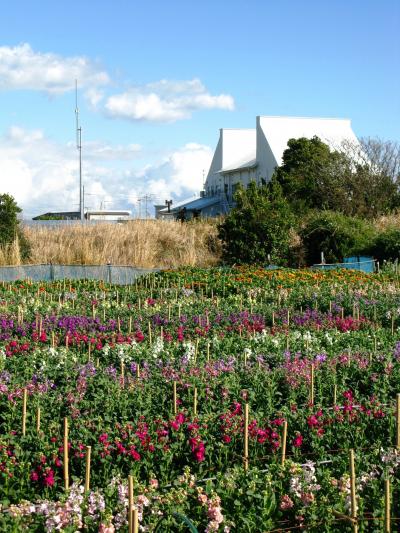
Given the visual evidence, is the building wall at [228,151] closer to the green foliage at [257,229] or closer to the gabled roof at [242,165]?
the gabled roof at [242,165]

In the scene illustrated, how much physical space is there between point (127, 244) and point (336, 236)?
21.9 ft

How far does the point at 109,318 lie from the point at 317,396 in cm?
533

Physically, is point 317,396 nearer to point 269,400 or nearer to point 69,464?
point 269,400

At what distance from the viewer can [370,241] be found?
2288 cm

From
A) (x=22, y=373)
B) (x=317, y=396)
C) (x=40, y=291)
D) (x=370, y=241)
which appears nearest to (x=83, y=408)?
(x=22, y=373)

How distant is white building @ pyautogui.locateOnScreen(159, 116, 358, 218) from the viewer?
40375 millimetres

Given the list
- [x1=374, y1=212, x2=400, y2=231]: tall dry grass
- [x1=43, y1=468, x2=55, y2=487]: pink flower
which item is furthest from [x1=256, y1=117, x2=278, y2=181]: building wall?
[x1=43, y1=468, x2=55, y2=487]: pink flower

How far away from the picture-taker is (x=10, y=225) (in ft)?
70.6

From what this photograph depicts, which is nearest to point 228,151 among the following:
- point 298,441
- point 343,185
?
point 343,185

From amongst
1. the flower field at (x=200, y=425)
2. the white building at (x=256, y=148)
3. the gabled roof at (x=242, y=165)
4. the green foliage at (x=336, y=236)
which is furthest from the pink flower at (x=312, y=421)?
the gabled roof at (x=242, y=165)

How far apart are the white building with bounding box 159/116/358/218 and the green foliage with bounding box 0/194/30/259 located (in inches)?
722

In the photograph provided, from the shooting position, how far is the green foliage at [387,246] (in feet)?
72.5

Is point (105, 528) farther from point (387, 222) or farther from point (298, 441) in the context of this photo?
point (387, 222)

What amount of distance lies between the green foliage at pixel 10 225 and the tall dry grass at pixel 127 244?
0.34 metres
